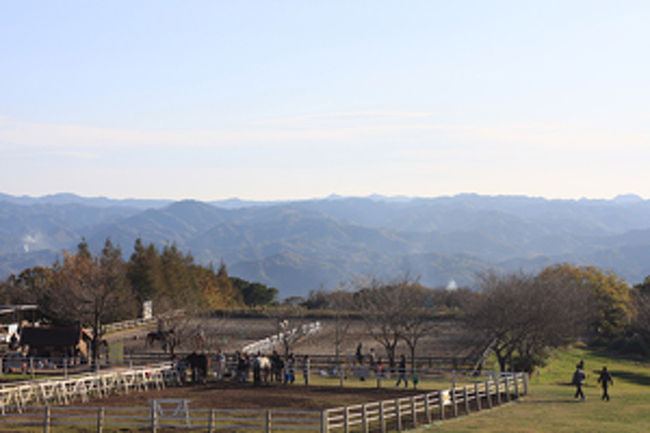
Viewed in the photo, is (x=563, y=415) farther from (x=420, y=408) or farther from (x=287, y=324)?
(x=287, y=324)

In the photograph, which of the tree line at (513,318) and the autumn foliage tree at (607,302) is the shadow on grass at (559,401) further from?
the autumn foliage tree at (607,302)

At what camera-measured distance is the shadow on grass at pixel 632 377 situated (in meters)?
41.0

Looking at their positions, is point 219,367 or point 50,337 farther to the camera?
point 50,337

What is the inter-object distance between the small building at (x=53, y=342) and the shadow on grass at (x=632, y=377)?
101ft

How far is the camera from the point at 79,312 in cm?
4716

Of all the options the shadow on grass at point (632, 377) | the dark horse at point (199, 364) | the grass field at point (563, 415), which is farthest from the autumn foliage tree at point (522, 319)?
the dark horse at point (199, 364)

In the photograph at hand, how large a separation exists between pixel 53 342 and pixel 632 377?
3386cm

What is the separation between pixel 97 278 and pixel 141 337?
9.35 metres

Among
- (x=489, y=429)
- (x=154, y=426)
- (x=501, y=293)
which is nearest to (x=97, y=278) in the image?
(x=501, y=293)

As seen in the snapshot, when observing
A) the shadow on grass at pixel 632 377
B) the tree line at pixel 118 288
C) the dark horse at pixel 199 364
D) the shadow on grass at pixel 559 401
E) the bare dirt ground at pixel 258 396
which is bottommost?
the shadow on grass at pixel 632 377

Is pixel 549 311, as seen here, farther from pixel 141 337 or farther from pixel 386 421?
pixel 141 337

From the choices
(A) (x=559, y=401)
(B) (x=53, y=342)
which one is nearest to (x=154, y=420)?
(A) (x=559, y=401)

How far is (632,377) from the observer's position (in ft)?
141

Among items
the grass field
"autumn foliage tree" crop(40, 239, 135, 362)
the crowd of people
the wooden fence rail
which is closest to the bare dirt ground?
the crowd of people
